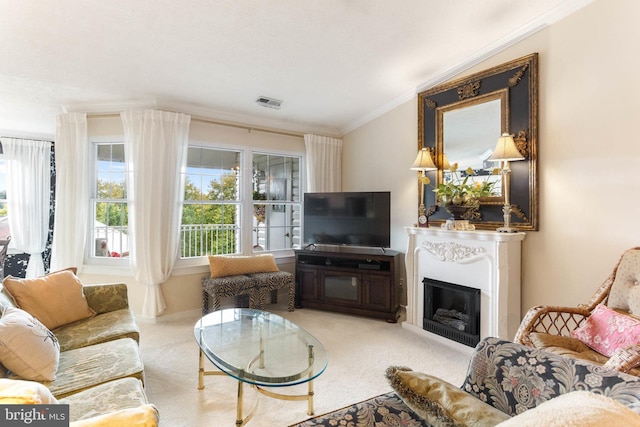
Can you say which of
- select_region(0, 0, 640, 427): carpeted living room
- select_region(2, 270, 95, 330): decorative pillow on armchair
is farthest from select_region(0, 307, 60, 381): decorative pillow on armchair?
select_region(2, 270, 95, 330): decorative pillow on armchair

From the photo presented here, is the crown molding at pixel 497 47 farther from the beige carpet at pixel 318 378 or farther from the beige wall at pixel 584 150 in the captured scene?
the beige carpet at pixel 318 378

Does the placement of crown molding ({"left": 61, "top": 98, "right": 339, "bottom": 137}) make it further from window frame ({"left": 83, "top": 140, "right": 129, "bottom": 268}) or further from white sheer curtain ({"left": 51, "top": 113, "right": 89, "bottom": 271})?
window frame ({"left": 83, "top": 140, "right": 129, "bottom": 268})

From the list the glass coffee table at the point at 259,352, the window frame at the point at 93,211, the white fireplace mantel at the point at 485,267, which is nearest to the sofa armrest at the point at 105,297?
the glass coffee table at the point at 259,352

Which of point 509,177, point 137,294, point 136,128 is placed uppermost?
point 136,128

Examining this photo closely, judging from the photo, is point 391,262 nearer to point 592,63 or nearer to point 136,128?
point 592,63

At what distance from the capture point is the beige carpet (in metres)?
2.02

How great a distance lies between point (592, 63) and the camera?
96.4 inches

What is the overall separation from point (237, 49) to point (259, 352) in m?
2.45

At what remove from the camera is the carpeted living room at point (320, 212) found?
1.63 meters

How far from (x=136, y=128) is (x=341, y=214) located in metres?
2.62

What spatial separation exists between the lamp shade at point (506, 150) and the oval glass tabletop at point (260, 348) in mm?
2168

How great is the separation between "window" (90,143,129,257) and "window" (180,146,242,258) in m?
0.72

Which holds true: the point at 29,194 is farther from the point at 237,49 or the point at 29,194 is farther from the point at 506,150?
the point at 506,150

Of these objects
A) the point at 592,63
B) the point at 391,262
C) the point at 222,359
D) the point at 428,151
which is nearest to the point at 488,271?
the point at 391,262
